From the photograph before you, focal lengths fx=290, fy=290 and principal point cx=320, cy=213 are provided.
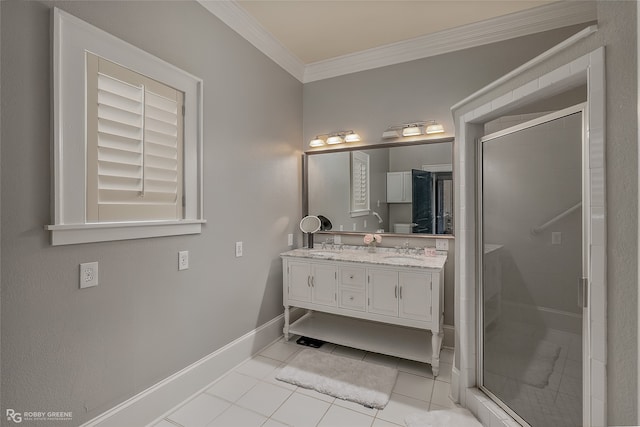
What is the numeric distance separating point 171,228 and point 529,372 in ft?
7.17

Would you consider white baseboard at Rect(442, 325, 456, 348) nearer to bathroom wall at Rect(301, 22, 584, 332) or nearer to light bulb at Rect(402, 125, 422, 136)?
bathroom wall at Rect(301, 22, 584, 332)

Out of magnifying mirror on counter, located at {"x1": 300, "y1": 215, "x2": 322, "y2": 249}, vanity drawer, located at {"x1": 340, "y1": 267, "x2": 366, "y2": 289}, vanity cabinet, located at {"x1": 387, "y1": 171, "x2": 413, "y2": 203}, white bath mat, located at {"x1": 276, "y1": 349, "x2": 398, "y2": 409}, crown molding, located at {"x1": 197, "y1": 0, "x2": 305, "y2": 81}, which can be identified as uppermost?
A: crown molding, located at {"x1": 197, "y1": 0, "x2": 305, "y2": 81}

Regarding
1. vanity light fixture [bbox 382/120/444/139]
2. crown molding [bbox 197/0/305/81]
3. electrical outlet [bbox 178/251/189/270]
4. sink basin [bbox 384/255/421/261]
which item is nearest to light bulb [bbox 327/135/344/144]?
vanity light fixture [bbox 382/120/444/139]

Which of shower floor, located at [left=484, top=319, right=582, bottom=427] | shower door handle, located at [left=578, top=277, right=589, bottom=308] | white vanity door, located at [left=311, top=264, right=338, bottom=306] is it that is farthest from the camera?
white vanity door, located at [left=311, top=264, right=338, bottom=306]

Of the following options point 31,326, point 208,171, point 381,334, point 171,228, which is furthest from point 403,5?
point 31,326

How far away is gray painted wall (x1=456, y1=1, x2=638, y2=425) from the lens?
94 centimetres

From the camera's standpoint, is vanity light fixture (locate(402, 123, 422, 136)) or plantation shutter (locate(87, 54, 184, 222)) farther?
vanity light fixture (locate(402, 123, 422, 136))

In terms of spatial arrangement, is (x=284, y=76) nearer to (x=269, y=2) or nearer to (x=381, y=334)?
(x=269, y=2)

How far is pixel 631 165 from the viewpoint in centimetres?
94

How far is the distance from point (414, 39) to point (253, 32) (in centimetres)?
148

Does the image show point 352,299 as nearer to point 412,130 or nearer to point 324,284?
point 324,284

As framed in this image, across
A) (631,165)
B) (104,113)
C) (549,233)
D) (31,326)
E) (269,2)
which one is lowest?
(31,326)

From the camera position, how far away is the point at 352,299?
2.49 meters

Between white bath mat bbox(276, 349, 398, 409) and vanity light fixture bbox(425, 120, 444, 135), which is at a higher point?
vanity light fixture bbox(425, 120, 444, 135)
